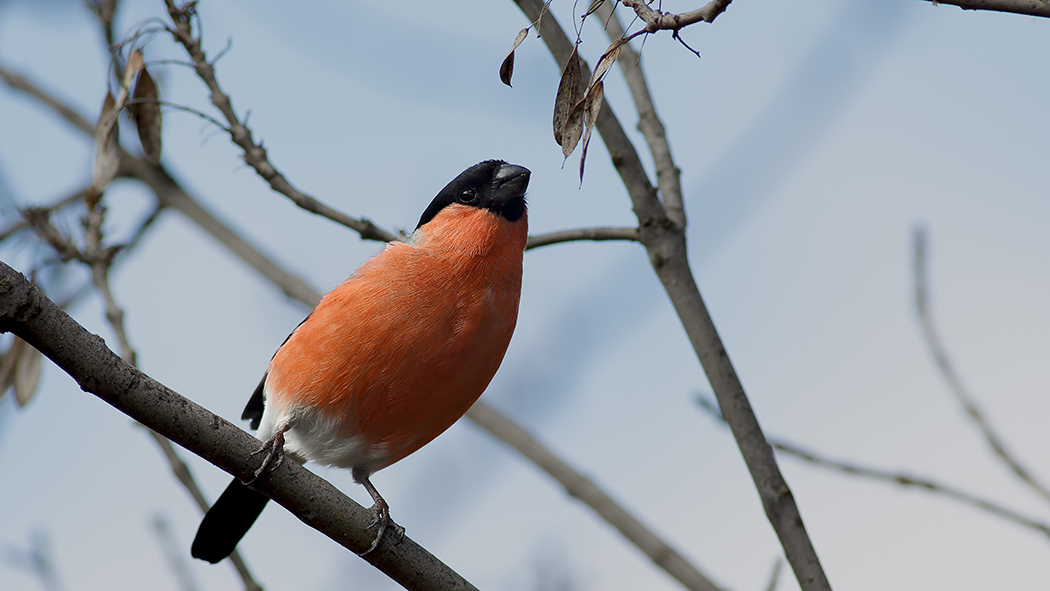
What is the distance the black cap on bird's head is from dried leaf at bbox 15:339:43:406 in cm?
174

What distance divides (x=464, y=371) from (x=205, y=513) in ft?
3.72

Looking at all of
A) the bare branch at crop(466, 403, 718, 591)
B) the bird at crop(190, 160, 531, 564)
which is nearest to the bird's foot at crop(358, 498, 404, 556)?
the bird at crop(190, 160, 531, 564)

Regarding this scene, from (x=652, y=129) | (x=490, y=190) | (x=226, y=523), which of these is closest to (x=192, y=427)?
(x=226, y=523)

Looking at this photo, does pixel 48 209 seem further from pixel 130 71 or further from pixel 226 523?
pixel 226 523

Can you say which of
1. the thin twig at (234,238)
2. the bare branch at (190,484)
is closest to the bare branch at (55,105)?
the thin twig at (234,238)

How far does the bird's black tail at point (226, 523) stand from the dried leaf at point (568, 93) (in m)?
2.41

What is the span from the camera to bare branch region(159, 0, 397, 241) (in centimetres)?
362

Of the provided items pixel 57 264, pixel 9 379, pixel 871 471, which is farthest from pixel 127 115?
pixel 871 471

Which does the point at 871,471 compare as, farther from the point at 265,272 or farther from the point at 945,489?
the point at 265,272

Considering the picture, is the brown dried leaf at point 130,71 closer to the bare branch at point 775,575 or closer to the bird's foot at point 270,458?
the bird's foot at point 270,458

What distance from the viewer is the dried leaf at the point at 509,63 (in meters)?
2.35

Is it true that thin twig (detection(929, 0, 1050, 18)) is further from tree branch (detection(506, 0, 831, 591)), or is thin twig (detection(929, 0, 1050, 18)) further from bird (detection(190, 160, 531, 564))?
bird (detection(190, 160, 531, 564))

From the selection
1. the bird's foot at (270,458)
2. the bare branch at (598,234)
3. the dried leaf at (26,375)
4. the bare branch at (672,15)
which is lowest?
the dried leaf at (26,375)

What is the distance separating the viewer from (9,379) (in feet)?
12.6
